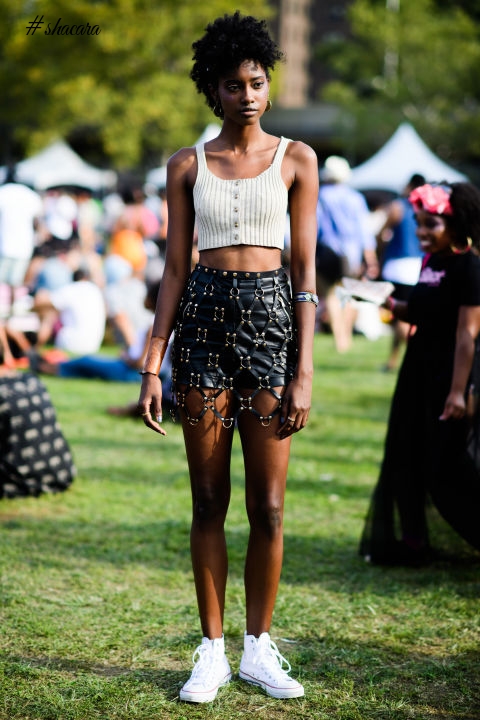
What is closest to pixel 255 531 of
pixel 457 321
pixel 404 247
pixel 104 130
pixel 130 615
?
pixel 130 615

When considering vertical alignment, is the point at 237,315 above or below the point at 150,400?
above

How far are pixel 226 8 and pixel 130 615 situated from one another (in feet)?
87.3

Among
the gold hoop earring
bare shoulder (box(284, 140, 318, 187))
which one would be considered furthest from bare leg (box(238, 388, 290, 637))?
the gold hoop earring

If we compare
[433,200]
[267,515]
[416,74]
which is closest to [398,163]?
[416,74]

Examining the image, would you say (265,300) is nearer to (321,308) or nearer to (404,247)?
(404,247)

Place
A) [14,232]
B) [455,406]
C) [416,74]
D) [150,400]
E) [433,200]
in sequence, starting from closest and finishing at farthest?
1. [150,400]
2. [455,406]
3. [433,200]
4. [14,232]
5. [416,74]

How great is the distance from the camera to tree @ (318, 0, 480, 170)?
31859mm

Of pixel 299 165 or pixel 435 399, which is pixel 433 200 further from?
pixel 299 165

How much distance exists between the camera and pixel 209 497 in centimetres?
346

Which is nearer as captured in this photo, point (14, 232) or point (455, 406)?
point (455, 406)

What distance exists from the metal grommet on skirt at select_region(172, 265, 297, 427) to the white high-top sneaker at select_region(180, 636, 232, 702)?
0.82m

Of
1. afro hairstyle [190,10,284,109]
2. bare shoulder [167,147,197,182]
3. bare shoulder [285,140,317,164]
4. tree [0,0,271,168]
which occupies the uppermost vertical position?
tree [0,0,271,168]

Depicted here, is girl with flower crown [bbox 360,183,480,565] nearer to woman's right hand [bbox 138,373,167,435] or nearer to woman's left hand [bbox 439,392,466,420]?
woman's left hand [bbox 439,392,466,420]

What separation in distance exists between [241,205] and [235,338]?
0.45m
